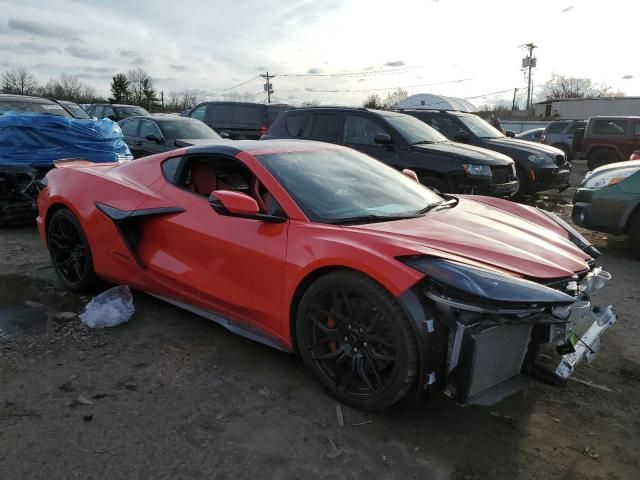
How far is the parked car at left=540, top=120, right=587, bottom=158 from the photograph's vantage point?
19.8 m

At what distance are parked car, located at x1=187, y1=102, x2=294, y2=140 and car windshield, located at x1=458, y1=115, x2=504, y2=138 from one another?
5258 millimetres

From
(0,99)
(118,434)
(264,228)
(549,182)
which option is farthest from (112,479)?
(549,182)

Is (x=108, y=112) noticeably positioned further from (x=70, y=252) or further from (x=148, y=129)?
(x=70, y=252)

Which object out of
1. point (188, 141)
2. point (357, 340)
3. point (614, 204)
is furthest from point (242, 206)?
point (188, 141)

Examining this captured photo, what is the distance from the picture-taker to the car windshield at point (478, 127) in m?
10.5

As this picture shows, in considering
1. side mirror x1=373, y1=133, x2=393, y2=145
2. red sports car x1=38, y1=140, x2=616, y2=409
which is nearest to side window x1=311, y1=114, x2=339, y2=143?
side mirror x1=373, y1=133, x2=393, y2=145

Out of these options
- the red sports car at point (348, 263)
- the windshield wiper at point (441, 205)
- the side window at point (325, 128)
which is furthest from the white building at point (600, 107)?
the red sports car at point (348, 263)

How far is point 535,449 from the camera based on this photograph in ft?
8.38

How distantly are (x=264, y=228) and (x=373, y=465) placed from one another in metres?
1.43

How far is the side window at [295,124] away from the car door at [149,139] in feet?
9.25

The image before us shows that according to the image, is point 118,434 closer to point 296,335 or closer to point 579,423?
point 296,335

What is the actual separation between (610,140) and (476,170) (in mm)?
10583

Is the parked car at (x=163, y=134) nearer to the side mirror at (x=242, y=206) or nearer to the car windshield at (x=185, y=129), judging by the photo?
the car windshield at (x=185, y=129)

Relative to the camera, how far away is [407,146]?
794 centimetres
